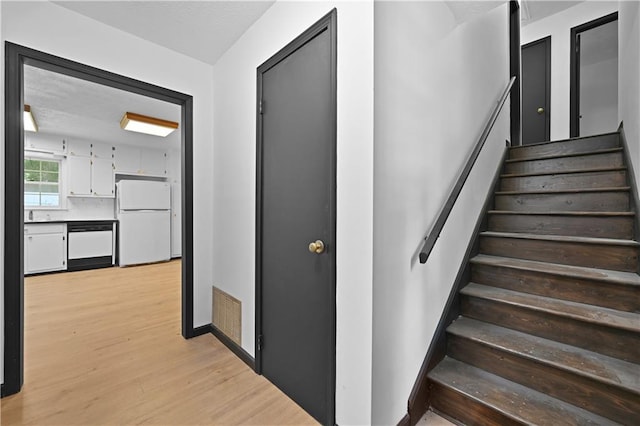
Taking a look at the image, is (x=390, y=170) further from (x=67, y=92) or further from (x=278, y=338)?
(x=67, y=92)

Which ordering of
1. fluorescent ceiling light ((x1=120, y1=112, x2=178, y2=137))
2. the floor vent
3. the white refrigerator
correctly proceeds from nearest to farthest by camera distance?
the floor vent → fluorescent ceiling light ((x1=120, y1=112, x2=178, y2=137)) → the white refrigerator

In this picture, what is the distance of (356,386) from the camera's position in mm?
1322

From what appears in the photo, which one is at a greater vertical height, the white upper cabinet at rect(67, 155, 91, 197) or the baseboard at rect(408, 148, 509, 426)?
the white upper cabinet at rect(67, 155, 91, 197)

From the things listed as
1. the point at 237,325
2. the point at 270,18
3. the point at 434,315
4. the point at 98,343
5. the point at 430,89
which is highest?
the point at 270,18

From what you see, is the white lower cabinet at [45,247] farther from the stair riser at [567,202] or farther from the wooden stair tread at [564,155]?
the wooden stair tread at [564,155]

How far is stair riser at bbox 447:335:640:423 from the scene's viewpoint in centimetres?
125

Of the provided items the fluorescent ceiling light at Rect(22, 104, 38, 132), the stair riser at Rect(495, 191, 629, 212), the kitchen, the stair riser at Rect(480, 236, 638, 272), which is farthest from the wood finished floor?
the fluorescent ceiling light at Rect(22, 104, 38, 132)

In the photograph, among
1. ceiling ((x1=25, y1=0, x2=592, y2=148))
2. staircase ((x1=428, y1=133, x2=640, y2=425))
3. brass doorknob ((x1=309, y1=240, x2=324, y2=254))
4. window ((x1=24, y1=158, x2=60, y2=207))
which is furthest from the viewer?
window ((x1=24, y1=158, x2=60, y2=207))

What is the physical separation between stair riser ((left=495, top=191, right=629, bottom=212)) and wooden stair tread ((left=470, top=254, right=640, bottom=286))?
57 cm

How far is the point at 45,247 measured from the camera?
4879mm

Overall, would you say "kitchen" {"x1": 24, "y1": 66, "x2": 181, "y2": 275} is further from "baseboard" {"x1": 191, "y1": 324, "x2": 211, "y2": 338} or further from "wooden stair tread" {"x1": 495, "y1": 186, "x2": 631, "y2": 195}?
"wooden stair tread" {"x1": 495, "y1": 186, "x2": 631, "y2": 195}

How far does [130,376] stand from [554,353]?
2.63 meters

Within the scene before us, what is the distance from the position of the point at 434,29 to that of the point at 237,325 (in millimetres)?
2480

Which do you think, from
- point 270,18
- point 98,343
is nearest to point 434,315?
point 270,18
